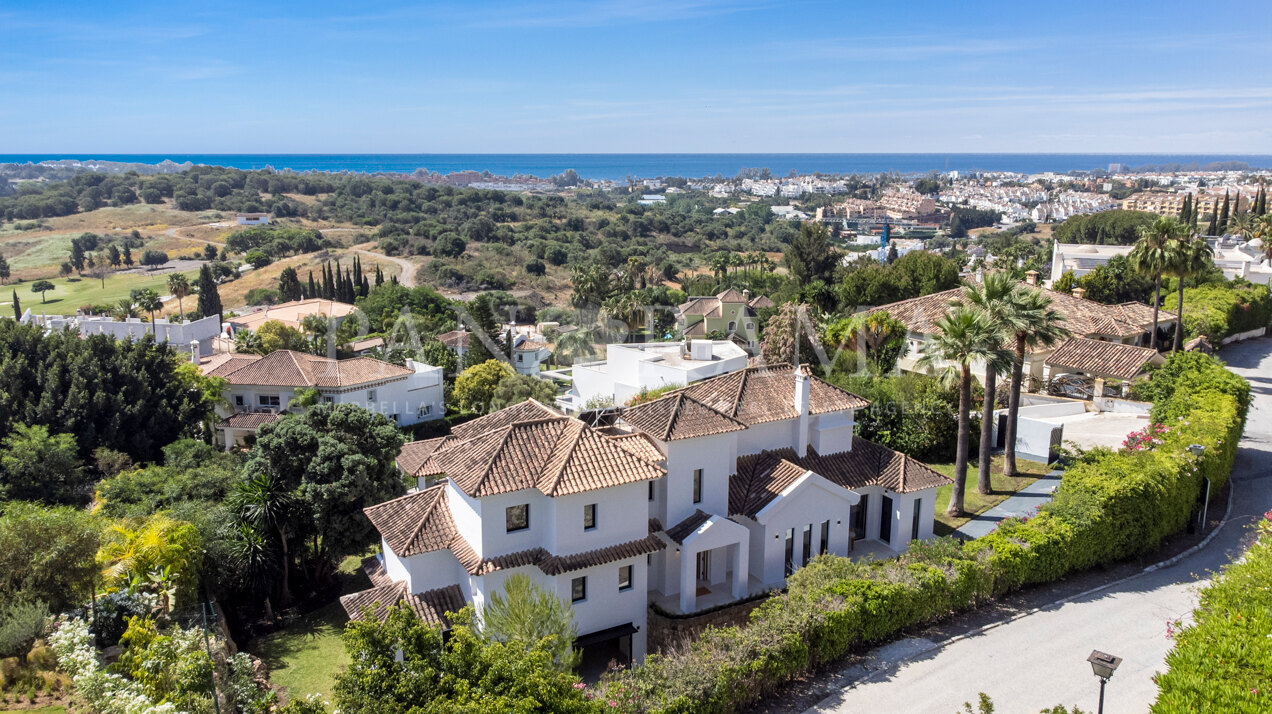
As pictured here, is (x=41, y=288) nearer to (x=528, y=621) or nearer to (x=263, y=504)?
(x=263, y=504)

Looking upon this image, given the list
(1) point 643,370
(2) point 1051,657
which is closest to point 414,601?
(2) point 1051,657

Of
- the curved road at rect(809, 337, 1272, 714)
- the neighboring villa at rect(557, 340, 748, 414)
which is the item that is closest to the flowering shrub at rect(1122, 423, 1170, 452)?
the curved road at rect(809, 337, 1272, 714)

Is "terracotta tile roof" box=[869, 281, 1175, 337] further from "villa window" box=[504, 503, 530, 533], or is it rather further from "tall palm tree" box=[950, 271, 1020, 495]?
"villa window" box=[504, 503, 530, 533]

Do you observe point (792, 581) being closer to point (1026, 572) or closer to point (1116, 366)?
point (1026, 572)

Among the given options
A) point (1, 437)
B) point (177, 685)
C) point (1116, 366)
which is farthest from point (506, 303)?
point (177, 685)

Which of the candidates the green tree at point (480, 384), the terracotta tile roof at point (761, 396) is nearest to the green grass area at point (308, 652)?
the terracotta tile roof at point (761, 396)

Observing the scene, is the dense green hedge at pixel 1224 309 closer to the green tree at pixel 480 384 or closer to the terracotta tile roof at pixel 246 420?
the green tree at pixel 480 384
